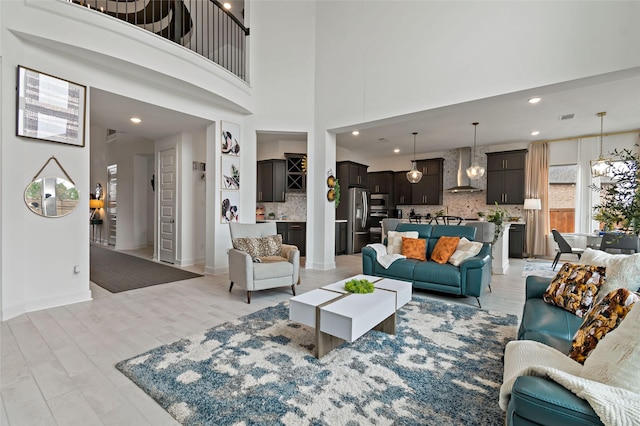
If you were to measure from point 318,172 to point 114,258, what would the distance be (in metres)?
5.05

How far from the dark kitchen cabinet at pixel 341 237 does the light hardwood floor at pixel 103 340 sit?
113 inches

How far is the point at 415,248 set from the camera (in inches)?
170

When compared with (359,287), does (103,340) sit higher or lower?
lower

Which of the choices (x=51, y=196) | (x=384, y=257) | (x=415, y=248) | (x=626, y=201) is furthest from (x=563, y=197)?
(x=51, y=196)

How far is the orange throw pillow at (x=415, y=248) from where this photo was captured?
427 centimetres

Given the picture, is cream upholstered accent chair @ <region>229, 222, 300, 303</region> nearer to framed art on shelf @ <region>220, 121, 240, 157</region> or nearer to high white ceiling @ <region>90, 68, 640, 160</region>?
framed art on shelf @ <region>220, 121, 240, 157</region>

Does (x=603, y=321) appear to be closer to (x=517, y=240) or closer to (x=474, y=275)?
(x=474, y=275)

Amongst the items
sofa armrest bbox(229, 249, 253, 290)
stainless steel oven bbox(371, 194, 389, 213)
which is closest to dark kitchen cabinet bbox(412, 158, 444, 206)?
stainless steel oven bbox(371, 194, 389, 213)

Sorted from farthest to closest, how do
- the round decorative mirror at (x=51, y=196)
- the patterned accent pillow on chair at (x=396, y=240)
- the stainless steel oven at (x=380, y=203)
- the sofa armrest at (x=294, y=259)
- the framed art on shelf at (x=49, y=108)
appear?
the stainless steel oven at (x=380, y=203)
the patterned accent pillow on chair at (x=396, y=240)
the sofa armrest at (x=294, y=259)
the round decorative mirror at (x=51, y=196)
the framed art on shelf at (x=49, y=108)

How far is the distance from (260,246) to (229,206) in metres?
1.57

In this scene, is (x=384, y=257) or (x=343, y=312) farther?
(x=384, y=257)

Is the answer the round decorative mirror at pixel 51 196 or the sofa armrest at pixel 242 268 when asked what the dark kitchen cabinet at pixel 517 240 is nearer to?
the sofa armrest at pixel 242 268

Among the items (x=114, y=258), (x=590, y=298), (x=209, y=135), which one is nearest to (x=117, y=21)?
(x=209, y=135)

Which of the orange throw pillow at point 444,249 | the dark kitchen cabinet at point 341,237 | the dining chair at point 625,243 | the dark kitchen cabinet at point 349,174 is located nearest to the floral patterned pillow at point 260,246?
the orange throw pillow at point 444,249
